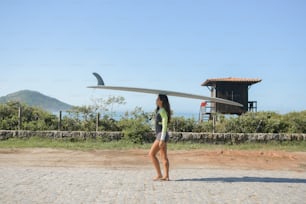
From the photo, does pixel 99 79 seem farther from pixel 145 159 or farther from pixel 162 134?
pixel 145 159

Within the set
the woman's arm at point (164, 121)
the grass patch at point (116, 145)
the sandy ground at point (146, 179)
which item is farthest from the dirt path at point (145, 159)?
the woman's arm at point (164, 121)

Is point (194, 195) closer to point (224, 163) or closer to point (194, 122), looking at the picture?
point (224, 163)

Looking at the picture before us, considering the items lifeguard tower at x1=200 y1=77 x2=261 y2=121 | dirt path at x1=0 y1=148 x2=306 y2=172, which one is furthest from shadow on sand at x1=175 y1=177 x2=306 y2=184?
lifeguard tower at x1=200 y1=77 x2=261 y2=121

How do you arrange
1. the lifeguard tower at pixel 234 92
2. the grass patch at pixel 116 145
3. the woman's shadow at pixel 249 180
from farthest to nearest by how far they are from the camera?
the lifeguard tower at pixel 234 92 → the grass patch at pixel 116 145 → the woman's shadow at pixel 249 180

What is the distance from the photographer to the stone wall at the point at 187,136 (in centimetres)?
1797

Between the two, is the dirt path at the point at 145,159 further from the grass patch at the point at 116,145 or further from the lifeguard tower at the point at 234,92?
the lifeguard tower at the point at 234,92

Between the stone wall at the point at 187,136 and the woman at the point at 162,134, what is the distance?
9153mm

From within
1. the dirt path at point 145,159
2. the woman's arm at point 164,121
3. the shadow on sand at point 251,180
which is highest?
the woman's arm at point 164,121

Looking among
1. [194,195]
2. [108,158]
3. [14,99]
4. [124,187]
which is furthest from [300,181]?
[14,99]

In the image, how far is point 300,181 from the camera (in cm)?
927

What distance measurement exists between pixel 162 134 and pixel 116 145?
8.38 m

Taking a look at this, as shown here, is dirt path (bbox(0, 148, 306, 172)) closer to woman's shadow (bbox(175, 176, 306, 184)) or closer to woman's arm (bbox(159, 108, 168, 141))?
woman's shadow (bbox(175, 176, 306, 184))

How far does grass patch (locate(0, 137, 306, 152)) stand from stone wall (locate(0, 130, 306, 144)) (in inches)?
8.2

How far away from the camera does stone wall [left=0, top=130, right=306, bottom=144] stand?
17969mm
